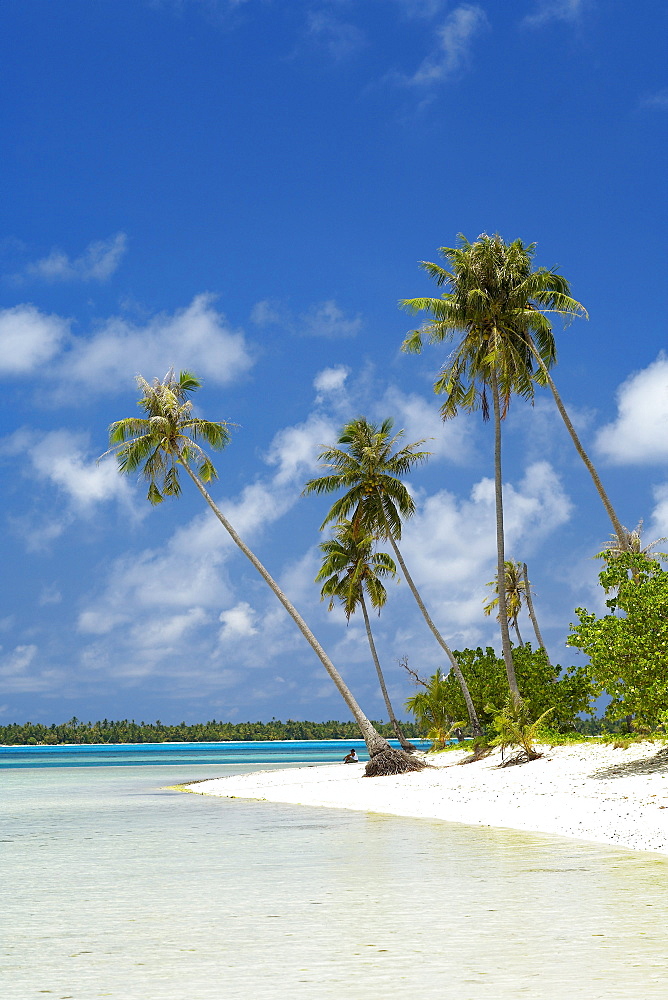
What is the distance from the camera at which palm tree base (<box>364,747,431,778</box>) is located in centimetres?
2714

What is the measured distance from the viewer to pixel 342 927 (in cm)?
767

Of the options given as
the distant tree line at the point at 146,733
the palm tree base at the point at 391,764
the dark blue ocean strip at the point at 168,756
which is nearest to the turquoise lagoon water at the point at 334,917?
the palm tree base at the point at 391,764

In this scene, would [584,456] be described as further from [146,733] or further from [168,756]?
[146,733]

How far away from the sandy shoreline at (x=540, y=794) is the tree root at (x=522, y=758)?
1.20 feet

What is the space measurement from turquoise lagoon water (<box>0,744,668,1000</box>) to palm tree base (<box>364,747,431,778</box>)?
12.0m

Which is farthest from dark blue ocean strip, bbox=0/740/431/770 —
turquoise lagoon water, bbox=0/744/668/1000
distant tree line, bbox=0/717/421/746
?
turquoise lagoon water, bbox=0/744/668/1000

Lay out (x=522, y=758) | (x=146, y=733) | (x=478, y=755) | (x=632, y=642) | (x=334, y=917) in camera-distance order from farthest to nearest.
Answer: (x=146, y=733) < (x=478, y=755) < (x=522, y=758) < (x=632, y=642) < (x=334, y=917)

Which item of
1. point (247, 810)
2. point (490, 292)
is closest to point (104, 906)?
point (247, 810)

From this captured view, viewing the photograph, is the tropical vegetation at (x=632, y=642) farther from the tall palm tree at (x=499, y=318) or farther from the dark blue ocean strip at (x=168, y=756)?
the dark blue ocean strip at (x=168, y=756)

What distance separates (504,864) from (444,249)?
69.7 ft

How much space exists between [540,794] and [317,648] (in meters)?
11.4

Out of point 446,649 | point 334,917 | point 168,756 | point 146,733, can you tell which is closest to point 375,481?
point 446,649

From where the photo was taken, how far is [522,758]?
23047 millimetres

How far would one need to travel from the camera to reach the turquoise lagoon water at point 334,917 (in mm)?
5855
